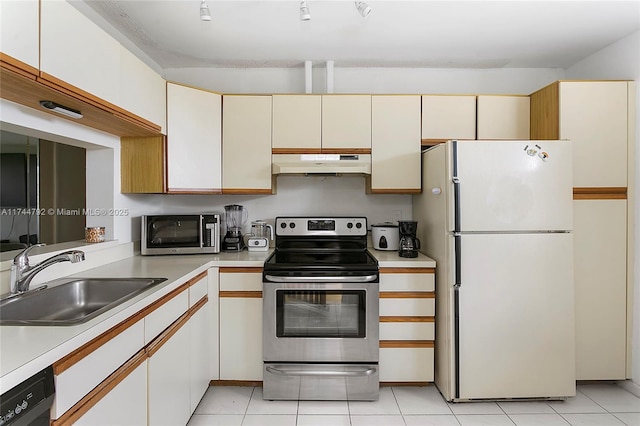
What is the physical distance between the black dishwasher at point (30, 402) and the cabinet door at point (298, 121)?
2.05 metres

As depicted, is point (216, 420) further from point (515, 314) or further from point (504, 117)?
point (504, 117)

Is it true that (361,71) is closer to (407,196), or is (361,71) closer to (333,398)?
(407,196)

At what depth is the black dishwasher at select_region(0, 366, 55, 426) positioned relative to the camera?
80cm

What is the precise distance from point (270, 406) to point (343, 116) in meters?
2.09

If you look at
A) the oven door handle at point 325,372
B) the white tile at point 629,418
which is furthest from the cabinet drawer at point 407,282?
the white tile at point 629,418

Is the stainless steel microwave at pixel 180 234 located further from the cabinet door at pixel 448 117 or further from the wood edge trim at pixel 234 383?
the cabinet door at pixel 448 117

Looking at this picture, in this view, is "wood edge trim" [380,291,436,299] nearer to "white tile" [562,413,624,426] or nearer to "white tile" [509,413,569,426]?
"white tile" [509,413,569,426]

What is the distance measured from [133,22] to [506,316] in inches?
120

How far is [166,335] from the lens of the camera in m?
1.61

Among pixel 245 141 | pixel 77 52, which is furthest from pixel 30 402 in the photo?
pixel 245 141

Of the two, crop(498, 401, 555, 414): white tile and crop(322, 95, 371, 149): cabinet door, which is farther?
crop(322, 95, 371, 149): cabinet door

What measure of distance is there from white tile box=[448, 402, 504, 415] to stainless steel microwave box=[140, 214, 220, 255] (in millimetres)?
1946

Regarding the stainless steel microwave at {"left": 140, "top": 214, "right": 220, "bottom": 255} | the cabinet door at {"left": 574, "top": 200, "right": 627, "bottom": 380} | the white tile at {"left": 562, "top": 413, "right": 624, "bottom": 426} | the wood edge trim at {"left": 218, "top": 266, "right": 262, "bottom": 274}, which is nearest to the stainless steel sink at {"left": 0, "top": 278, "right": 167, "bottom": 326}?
the wood edge trim at {"left": 218, "top": 266, "right": 262, "bottom": 274}

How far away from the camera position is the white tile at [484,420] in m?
1.99
